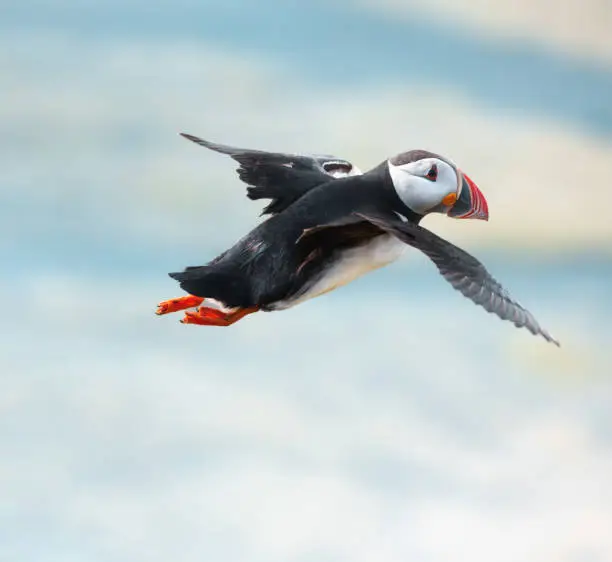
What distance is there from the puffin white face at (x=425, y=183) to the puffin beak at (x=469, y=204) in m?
0.04

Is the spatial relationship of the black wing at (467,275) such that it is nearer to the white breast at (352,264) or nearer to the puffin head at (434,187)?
the white breast at (352,264)

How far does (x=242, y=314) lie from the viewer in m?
5.92

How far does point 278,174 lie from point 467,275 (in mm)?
1340

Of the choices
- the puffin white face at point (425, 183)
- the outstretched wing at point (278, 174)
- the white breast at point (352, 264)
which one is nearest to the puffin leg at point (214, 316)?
the white breast at point (352, 264)

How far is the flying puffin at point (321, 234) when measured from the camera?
228 inches

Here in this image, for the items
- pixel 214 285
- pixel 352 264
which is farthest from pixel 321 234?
pixel 214 285

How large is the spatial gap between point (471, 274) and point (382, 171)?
94 centimetres

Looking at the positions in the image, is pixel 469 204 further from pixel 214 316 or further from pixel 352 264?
pixel 214 316

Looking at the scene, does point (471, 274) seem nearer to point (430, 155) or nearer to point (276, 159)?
point (430, 155)

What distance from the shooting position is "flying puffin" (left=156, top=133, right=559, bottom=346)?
5789 mm

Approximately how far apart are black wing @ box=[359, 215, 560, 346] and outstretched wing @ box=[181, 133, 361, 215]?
71 cm

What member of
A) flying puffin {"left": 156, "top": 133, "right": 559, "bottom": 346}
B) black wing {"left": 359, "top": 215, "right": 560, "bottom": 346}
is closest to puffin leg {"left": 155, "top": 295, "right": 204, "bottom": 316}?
flying puffin {"left": 156, "top": 133, "right": 559, "bottom": 346}

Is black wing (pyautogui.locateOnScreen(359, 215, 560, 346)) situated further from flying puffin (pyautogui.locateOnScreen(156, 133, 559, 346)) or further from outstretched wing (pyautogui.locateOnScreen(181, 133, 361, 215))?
outstretched wing (pyautogui.locateOnScreen(181, 133, 361, 215))

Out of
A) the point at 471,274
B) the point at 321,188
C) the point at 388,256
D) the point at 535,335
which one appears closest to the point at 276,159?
the point at 321,188
